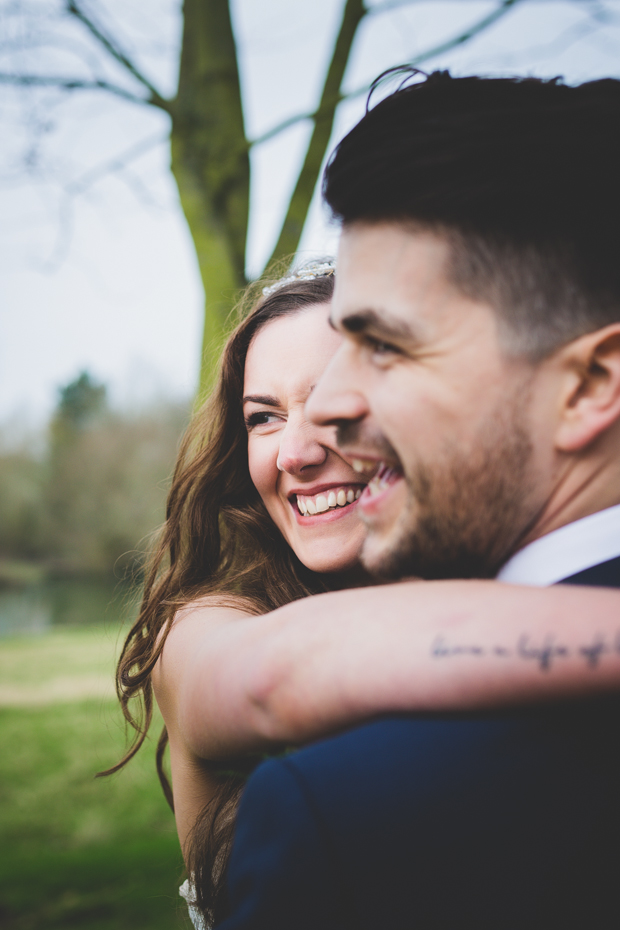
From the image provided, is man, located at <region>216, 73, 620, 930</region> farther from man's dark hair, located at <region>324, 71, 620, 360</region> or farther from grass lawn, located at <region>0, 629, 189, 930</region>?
grass lawn, located at <region>0, 629, 189, 930</region>

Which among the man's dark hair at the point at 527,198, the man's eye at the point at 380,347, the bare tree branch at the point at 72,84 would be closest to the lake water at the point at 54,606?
the bare tree branch at the point at 72,84

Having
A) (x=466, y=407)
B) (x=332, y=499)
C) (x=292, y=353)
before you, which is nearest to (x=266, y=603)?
(x=332, y=499)

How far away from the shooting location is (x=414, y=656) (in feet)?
3.77

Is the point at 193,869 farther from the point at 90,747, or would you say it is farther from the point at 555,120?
the point at 90,747

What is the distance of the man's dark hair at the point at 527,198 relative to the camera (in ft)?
4.65

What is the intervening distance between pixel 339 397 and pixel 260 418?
1.17 meters

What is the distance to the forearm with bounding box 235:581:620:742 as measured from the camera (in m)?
1.09

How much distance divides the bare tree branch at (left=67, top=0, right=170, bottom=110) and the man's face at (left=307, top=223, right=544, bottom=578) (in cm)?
455

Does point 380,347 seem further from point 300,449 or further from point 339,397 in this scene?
point 300,449

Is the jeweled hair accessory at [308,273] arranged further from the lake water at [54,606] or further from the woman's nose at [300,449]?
the lake water at [54,606]

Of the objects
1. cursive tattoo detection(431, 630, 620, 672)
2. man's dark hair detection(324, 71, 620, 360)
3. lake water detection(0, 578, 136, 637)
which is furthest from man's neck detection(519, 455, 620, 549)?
lake water detection(0, 578, 136, 637)

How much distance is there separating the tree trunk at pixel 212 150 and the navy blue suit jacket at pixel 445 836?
4.34 metres

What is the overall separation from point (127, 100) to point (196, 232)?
50.3 inches

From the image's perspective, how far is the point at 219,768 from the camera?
2223 mm
